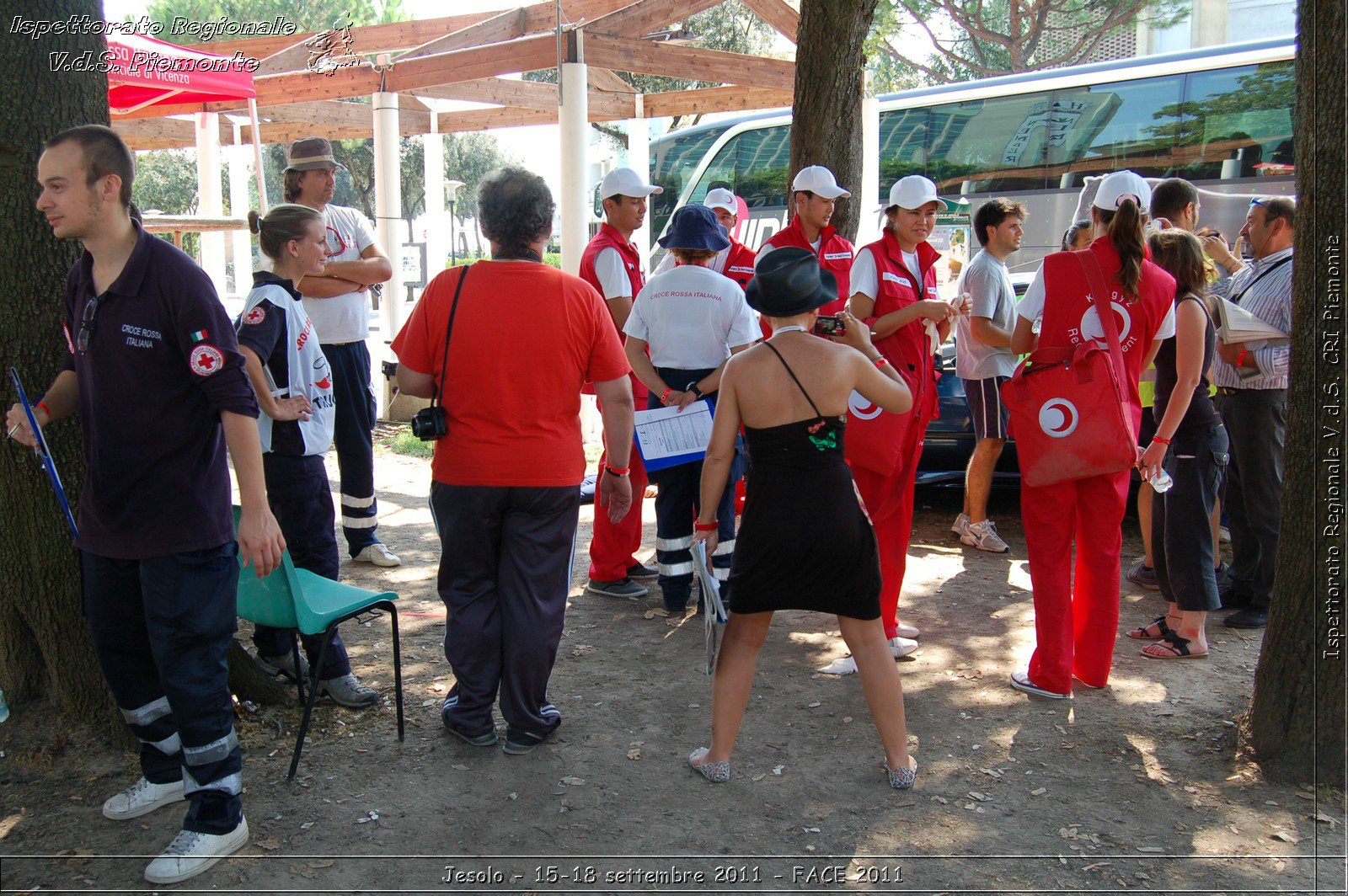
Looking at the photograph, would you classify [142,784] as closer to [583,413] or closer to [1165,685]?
[1165,685]

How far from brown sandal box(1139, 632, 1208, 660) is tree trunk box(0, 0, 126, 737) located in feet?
13.3

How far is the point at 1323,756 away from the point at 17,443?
420 cm

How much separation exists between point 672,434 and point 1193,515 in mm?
2353

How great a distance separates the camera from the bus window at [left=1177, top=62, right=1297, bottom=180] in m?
10.7

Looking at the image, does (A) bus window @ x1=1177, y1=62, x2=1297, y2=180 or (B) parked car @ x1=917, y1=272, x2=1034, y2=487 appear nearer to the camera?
(B) parked car @ x1=917, y1=272, x2=1034, y2=487

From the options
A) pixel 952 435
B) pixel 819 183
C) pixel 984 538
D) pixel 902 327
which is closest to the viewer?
pixel 902 327

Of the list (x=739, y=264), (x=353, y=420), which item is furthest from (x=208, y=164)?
(x=739, y=264)

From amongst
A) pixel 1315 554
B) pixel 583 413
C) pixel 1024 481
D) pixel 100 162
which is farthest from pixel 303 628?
pixel 583 413

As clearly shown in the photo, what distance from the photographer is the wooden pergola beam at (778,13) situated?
35.1 ft

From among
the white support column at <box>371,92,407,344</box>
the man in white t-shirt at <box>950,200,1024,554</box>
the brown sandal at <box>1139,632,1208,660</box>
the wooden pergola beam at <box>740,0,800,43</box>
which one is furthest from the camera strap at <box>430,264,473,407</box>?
the wooden pergola beam at <box>740,0,800,43</box>

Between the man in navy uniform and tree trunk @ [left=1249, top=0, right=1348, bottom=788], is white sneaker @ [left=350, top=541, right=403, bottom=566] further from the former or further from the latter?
tree trunk @ [left=1249, top=0, right=1348, bottom=788]

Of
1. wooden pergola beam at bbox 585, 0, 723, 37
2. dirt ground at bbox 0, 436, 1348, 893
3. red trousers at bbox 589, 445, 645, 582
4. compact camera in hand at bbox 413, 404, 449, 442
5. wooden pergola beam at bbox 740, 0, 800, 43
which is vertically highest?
wooden pergola beam at bbox 740, 0, 800, 43

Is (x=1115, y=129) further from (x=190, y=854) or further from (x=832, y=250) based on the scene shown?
(x=190, y=854)

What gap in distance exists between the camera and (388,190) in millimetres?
10430
